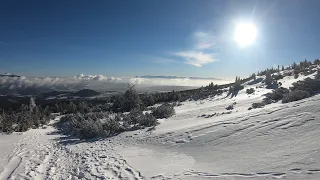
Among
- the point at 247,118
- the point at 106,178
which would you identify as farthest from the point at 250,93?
the point at 106,178

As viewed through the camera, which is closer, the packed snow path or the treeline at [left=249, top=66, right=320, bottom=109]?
the packed snow path

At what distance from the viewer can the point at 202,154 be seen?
9.36m

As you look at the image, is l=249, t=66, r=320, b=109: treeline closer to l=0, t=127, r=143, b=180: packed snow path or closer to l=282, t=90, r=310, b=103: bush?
l=282, t=90, r=310, b=103: bush

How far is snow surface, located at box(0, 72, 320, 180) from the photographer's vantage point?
6.95 metres

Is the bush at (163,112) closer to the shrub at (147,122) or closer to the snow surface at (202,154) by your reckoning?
the shrub at (147,122)

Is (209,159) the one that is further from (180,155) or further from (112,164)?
(112,164)

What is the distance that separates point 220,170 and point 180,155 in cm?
261

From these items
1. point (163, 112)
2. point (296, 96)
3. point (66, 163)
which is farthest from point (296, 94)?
point (66, 163)

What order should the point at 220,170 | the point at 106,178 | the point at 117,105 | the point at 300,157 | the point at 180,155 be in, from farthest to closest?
the point at 117,105, the point at 180,155, the point at 106,178, the point at 220,170, the point at 300,157

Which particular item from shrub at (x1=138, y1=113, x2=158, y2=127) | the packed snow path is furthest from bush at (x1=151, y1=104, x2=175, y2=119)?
the packed snow path

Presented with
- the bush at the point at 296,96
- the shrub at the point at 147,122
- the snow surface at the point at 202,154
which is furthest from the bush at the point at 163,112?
the bush at the point at 296,96

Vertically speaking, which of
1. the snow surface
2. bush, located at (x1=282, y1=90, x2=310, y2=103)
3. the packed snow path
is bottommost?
the packed snow path

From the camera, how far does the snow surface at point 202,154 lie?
6949mm

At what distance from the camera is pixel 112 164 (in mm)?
9930
